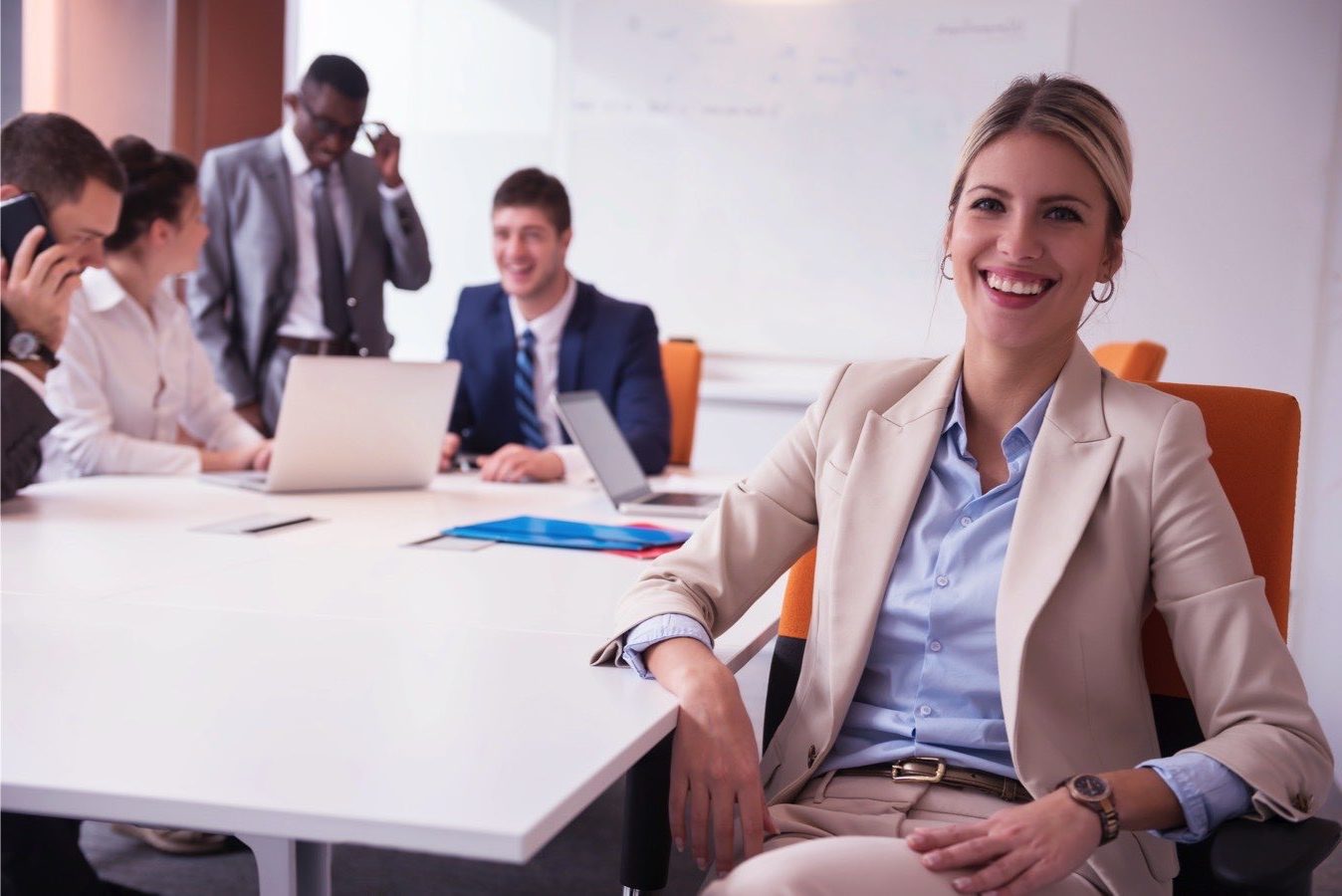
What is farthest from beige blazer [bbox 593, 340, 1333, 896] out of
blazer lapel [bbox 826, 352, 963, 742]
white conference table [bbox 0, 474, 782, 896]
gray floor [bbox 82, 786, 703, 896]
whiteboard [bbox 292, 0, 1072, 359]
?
whiteboard [bbox 292, 0, 1072, 359]

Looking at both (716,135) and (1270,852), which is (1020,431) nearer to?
(1270,852)

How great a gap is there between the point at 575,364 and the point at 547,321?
0.55 feet

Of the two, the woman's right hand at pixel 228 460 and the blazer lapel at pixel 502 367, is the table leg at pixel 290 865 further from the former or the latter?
the blazer lapel at pixel 502 367

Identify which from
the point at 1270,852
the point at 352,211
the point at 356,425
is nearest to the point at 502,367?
the point at 356,425

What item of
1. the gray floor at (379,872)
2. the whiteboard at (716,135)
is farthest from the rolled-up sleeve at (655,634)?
the whiteboard at (716,135)

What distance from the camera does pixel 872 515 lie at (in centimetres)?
140

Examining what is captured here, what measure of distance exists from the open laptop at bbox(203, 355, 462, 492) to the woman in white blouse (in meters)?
0.21

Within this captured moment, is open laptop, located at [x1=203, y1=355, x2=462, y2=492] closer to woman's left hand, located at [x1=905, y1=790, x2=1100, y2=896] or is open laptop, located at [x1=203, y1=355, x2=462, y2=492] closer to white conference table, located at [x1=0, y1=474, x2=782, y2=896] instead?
white conference table, located at [x1=0, y1=474, x2=782, y2=896]

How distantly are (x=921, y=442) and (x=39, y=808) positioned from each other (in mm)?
934

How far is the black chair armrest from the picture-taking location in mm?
1076

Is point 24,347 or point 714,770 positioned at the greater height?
point 24,347

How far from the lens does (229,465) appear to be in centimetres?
286

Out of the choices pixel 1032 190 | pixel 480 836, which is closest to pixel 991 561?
pixel 1032 190

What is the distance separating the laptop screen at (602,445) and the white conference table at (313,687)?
474mm
